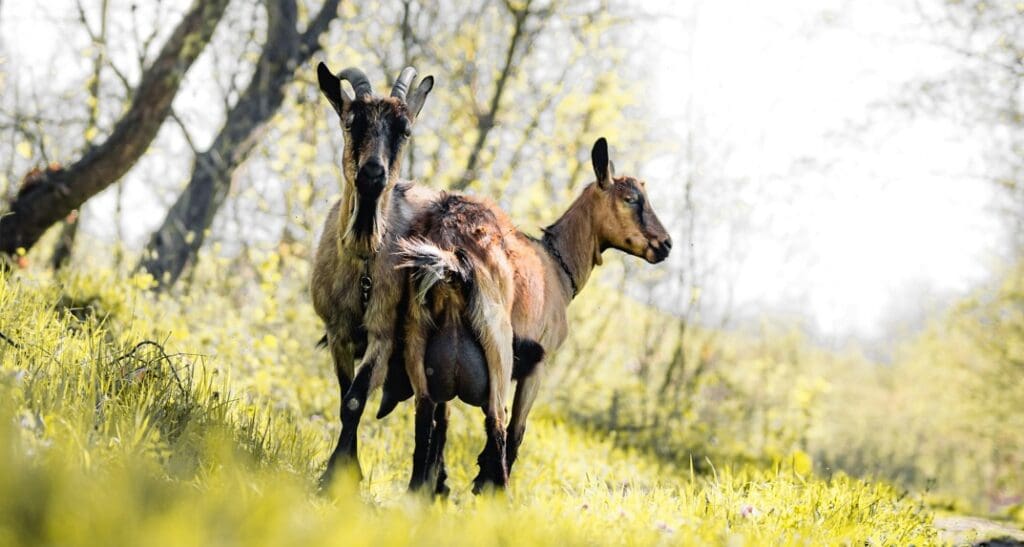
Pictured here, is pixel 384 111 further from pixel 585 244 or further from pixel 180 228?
pixel 180 228

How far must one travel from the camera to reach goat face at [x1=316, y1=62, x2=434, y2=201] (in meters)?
4.52

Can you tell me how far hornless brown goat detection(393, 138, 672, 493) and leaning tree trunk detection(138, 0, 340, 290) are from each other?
595 centimetres

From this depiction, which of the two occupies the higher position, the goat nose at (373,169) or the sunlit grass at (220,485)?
the goat nose at (373,169)

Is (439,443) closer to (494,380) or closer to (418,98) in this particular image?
(494,380)

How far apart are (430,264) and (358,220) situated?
1.48ft

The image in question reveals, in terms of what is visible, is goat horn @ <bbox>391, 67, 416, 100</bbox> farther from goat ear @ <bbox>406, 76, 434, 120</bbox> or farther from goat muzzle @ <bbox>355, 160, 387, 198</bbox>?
goat muzzle @ <bbox>355, 160, 387, 198</bbox>

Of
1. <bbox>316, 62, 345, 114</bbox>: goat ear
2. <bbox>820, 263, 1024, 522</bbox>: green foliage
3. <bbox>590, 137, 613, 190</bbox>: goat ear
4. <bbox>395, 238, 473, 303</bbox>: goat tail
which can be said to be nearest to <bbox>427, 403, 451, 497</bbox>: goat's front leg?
<bbox>395, 238, 473, 303</bbox>: goat tail

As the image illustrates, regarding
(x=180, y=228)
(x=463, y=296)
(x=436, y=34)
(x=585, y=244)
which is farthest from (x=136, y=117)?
(x=463, y=296)

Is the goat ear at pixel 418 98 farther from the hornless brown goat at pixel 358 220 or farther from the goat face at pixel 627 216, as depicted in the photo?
the goat face at pixel 627 216

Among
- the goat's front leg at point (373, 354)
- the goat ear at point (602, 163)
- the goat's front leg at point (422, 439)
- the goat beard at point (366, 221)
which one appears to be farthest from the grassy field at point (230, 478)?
the goat ear at point (602, 163)

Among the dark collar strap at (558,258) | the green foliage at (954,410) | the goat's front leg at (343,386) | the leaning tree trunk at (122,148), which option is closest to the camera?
the goat's front leg at (343,386)

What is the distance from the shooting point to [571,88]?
12.2 m

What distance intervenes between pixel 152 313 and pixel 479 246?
424 cm

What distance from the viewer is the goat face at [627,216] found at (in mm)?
6629
